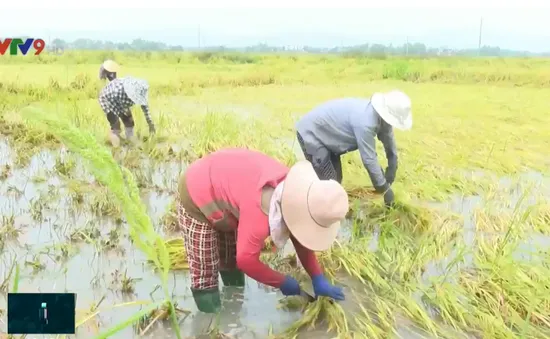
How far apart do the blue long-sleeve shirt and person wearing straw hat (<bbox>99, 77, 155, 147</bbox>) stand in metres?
1.80

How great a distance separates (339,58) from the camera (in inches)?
346

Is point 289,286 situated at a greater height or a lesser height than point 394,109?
lesser

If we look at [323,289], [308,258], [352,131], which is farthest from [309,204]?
[352,131]

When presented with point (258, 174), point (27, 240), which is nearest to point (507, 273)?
point (258, 174)

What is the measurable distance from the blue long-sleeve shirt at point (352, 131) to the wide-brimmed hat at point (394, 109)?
0.06 meters

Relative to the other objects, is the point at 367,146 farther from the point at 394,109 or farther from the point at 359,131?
the point at 394,109

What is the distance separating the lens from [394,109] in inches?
125

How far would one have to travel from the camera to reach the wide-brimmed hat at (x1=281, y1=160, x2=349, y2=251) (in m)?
1.99

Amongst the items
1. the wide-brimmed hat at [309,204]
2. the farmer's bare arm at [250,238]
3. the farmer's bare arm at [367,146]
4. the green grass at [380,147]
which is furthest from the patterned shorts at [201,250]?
the farmer's bare arm at [367,146]

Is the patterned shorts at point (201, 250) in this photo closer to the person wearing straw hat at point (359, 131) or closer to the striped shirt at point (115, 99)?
the person wearing straw hat at point (359, 131)

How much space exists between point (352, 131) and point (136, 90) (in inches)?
85.3

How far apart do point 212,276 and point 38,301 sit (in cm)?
103

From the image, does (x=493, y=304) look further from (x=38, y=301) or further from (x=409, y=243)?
(x=38, y=301)

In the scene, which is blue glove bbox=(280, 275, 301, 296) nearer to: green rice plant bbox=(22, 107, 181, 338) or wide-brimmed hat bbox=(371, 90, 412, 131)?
green rice plant bbox=(22, 107, 181, 338)
